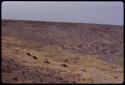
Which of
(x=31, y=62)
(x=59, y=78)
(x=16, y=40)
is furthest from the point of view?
(x=16, y=40)

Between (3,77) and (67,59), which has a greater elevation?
(3,77)

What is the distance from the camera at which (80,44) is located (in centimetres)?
1048

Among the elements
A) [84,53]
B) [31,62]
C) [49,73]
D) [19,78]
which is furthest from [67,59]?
[19,78]

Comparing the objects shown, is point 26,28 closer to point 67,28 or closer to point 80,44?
point 67,28

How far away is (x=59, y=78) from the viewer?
611 centimetres

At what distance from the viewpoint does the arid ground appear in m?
6.34

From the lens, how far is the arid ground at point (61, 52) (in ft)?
20.8

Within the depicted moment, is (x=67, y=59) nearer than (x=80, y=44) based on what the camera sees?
Yes

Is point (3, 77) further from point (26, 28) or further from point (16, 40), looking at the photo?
point (26, 28)

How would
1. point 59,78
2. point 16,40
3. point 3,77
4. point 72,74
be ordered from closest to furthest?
point 3,77 < point 59,78 < point 72,74 < point 16,40

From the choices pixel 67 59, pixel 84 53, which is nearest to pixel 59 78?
pixel 67 59

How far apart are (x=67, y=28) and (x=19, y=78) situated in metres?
6.83

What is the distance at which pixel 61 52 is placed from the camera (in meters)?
9.52

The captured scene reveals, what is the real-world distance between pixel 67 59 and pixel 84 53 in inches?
39.9
